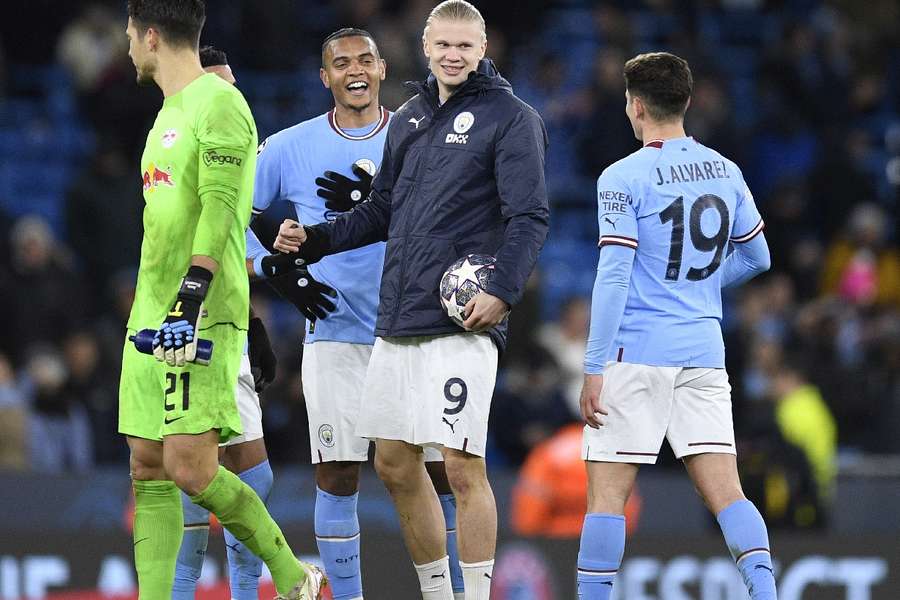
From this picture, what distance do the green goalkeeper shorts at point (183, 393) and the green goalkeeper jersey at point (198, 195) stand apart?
0.11 meters

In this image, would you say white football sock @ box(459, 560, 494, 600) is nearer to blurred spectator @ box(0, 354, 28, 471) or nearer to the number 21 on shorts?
the number 21 on shorts

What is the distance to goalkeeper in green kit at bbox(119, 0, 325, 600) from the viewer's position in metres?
5.97

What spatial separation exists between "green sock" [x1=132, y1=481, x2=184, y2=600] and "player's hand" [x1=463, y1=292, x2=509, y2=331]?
51.2 inches

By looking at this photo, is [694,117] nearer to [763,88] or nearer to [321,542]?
[763,88]

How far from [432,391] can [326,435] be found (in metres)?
1.03

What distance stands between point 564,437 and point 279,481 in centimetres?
→ 205

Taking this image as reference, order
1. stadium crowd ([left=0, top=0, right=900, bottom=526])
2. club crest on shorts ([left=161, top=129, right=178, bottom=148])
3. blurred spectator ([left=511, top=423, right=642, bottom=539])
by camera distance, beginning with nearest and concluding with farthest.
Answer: club crest on shorts ([left=161, top=129, right=178, bottom=148]) → blurred spectator ([left=511, top=423, right=642, bottom=539]) → stadium crowd ([left=0, top=0, right=900, bottom=526])

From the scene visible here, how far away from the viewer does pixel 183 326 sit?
574 centimetres

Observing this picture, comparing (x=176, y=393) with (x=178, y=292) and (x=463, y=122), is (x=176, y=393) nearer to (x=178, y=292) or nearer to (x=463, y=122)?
(x=178, y=292)

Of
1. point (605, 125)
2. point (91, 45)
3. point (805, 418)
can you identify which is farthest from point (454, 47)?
point (91, 45)

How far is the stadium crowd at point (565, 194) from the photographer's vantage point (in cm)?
1220

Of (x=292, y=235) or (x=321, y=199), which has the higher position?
(x=321, y=199)

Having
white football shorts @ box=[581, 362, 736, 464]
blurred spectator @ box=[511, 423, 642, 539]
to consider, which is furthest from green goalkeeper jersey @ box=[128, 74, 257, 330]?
blurred spectator @ box=[511, 423, 642, 539]

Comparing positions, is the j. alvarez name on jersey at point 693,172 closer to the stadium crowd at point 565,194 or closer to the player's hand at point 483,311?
the player's hand at point 483,311
